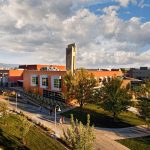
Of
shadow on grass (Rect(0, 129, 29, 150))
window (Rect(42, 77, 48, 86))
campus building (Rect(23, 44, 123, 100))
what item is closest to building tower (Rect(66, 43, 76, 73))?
campus building (Rect(23, 44, 123, 100))

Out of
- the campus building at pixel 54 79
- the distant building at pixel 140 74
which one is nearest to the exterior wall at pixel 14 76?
the campus building at pixel 54 79

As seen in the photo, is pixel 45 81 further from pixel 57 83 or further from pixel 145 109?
pixel 145 109

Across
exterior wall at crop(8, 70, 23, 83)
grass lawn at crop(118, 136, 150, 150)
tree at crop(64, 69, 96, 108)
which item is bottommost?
grass lawn at crop(118, 136, 150, 150)

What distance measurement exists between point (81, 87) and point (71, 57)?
606 inches

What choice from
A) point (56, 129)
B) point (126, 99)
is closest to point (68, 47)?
point (126, 99)

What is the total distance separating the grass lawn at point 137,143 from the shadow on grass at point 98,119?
925cm

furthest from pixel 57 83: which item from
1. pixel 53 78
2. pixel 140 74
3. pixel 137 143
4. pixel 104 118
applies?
pixel 140 74

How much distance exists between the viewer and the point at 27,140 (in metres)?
47.2

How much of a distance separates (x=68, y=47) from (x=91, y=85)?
19.2m

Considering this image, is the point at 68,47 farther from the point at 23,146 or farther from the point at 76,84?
the point at 23,146

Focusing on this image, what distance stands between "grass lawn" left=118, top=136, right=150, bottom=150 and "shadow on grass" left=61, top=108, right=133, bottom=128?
30.4 feet

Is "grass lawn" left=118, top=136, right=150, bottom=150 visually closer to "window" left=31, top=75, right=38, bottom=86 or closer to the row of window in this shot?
the row of window

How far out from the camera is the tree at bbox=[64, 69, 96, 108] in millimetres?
70875

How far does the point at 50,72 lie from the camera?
86188mm
